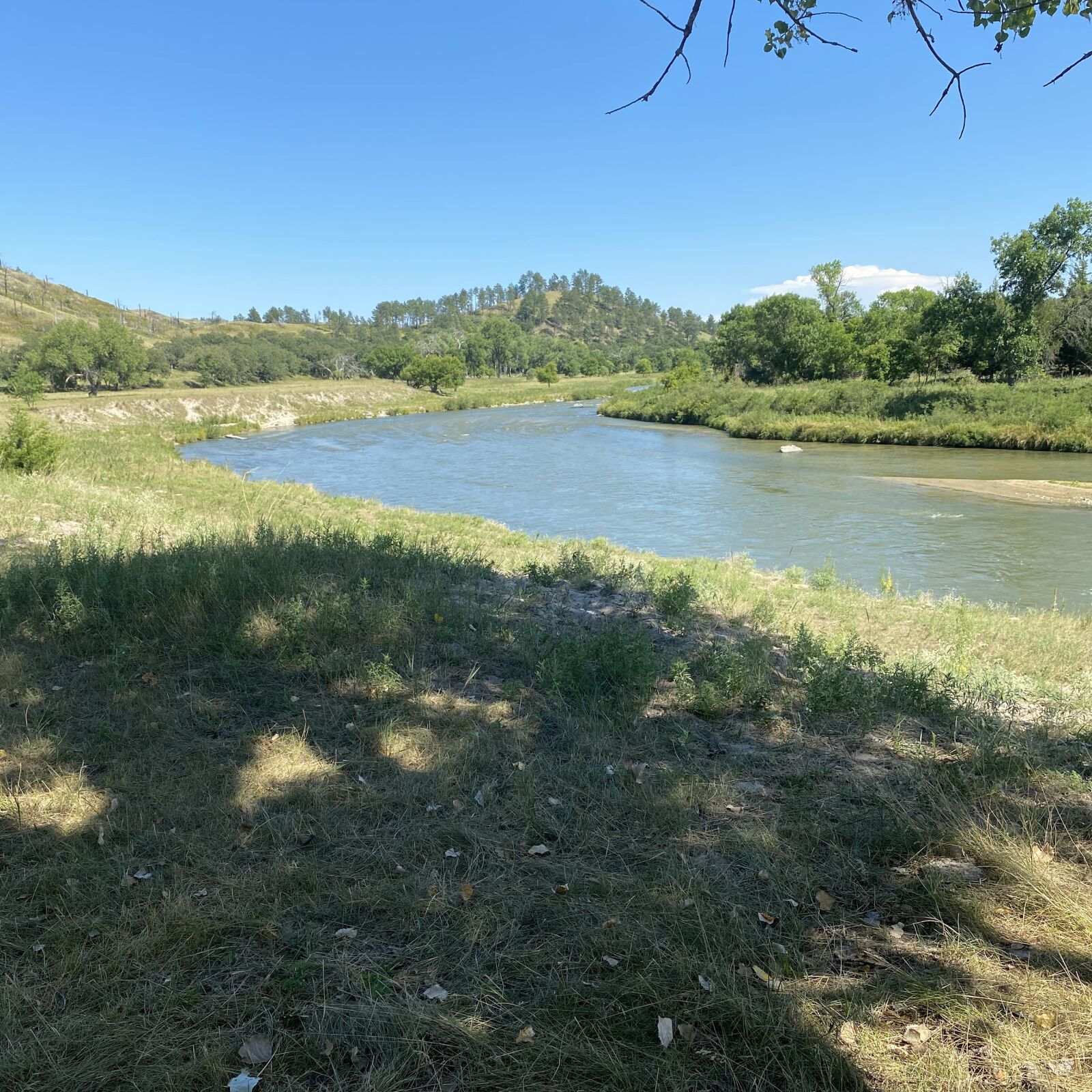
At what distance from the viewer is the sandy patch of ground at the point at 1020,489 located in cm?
2678

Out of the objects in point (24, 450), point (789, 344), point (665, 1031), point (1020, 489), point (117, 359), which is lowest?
point (1020, 489)

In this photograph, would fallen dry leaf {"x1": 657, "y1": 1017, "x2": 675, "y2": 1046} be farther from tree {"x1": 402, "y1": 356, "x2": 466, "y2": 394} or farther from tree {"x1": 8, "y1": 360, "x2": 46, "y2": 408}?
tree {"x1": 402, "y1": 356, "x2": 466, "y2": 394}

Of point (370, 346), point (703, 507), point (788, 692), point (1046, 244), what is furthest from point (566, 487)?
point (370, 346)

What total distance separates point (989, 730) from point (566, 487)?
90.4 ft

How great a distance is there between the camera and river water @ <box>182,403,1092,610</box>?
19078 mm

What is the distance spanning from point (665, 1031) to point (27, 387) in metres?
69.2

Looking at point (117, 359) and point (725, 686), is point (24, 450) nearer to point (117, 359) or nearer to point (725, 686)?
point (725, 686)

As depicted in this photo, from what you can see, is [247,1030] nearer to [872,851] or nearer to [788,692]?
[872,851]

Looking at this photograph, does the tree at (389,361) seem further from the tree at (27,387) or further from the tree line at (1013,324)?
the tree line at (1013,324)

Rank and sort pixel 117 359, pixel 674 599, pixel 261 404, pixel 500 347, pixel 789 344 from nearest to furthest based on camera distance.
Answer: pixel 674 599
pixel 117 359
pixel 261 404
pixel 789 344
pixel 500 347

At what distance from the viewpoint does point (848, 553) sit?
20.1m

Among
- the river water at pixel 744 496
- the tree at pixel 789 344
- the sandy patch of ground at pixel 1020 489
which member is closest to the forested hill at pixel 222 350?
the river water at pixel 744 496

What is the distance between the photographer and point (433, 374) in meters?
106

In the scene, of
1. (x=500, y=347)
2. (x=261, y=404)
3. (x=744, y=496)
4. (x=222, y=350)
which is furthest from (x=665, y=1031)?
(x=500, y=347)
